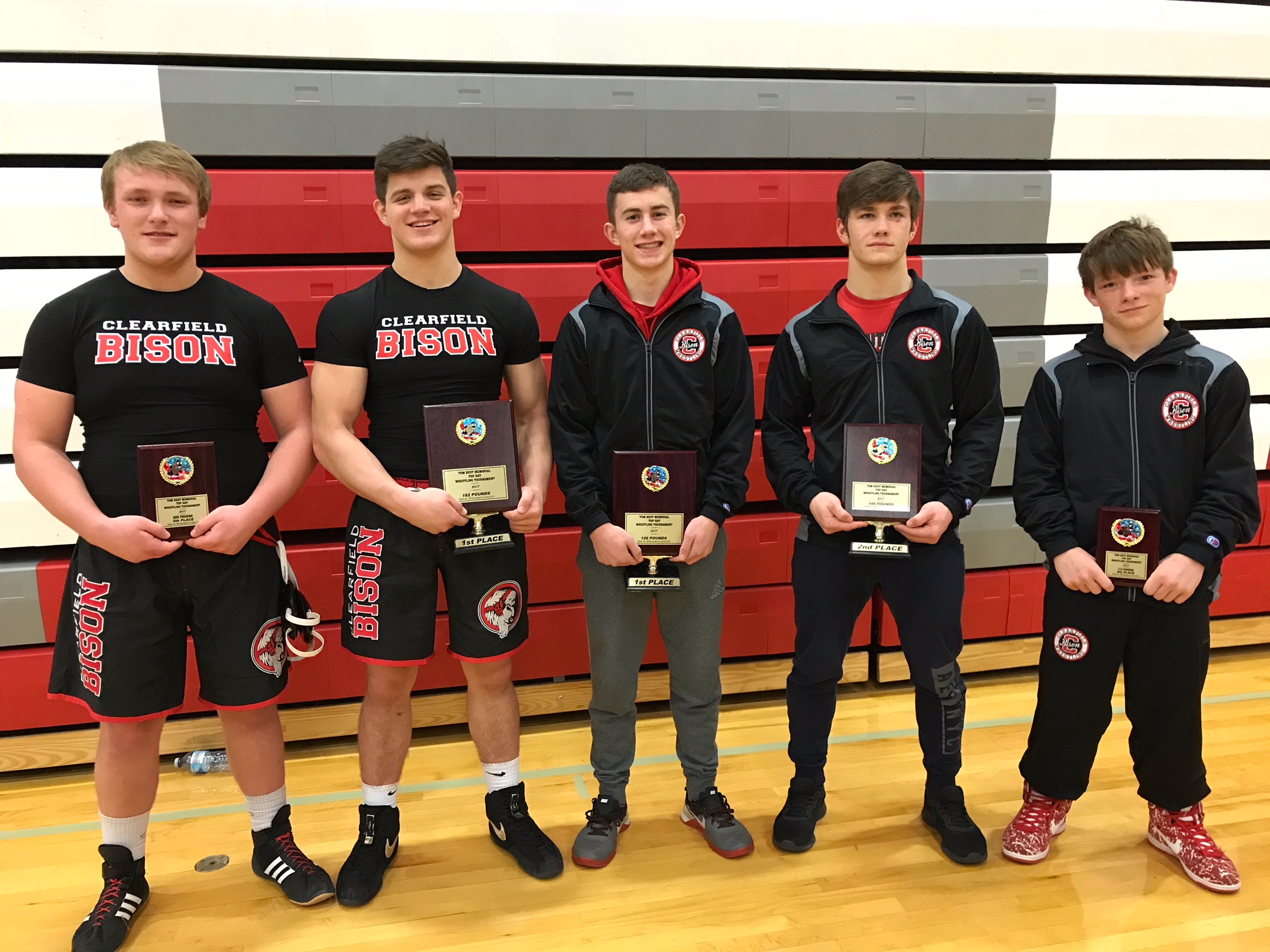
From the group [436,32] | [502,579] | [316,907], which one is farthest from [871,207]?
[316,907]

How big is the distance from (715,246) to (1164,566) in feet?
5.70

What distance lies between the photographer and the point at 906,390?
2.08 metres

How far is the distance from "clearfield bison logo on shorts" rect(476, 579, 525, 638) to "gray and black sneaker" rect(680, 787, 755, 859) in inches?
A: 28.4

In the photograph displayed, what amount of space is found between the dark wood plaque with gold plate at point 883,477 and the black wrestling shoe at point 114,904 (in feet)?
6.29

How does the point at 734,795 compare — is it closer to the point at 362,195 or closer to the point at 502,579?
the point at 502,579

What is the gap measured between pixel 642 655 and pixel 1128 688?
123 centimetres

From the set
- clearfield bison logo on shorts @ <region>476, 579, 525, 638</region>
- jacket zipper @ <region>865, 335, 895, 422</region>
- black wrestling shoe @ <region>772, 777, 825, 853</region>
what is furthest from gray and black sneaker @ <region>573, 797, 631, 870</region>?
jacket zipper @ <region>865, 335, 895, 422</region>

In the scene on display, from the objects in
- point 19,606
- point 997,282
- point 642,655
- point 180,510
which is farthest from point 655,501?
point 19,606

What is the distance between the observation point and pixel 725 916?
6.57 feet

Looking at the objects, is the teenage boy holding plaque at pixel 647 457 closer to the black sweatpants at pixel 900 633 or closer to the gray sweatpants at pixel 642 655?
the gray sweatpants at pixel 642 655

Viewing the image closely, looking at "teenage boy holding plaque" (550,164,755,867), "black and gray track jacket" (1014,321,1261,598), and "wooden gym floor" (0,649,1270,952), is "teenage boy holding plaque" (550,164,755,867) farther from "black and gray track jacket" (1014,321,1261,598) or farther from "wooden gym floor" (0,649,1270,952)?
"black and gray track jacket" (1014,321,1261,598)

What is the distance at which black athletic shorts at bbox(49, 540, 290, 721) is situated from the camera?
6.15 ft

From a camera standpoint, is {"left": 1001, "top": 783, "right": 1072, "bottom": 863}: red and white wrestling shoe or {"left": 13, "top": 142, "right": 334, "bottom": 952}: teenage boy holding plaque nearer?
{"left": 13, "top": 142, "right": 334, "bottom": 952}: teenage boy holding plaque

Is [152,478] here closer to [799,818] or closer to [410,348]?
[410,348]
